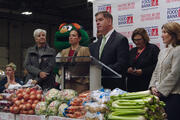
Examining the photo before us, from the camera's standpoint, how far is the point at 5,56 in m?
16.0

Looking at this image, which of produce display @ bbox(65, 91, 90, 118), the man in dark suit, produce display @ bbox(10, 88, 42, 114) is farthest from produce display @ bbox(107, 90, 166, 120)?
the man in dark suit

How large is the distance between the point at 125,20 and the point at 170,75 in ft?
6.81

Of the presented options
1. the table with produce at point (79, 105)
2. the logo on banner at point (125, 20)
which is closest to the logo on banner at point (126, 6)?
the logo on banner at point (125, 20)

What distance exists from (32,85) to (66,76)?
2.01 feet

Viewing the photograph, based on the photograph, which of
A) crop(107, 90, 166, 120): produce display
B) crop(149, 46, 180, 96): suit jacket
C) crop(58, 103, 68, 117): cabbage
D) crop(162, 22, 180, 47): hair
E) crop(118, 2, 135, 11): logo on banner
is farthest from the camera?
crop(118, 2, 135, 11): logo on banner

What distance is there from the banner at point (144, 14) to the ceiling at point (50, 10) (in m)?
7.01

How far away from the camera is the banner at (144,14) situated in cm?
471

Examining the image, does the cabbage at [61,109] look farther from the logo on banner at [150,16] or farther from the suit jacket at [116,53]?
the logo on banner at [150,16]

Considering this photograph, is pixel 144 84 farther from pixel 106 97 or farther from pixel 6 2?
pixel 6 2

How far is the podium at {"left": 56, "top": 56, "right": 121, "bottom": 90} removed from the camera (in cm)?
277

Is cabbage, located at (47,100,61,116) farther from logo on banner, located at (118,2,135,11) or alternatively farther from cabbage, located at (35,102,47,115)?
logo on banner, located at (118,2,135,11)

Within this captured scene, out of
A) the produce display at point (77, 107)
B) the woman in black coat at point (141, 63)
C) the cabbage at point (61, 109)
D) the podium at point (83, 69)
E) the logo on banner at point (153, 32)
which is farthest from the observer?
the logo on banner at point (153, 32)

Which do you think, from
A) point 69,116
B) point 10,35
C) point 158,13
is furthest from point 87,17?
point 69,116

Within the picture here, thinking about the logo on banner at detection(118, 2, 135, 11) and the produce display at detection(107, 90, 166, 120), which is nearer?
the produce display at detection(107, 90, 166, 120)
